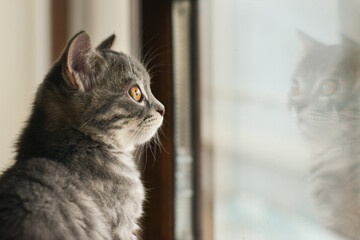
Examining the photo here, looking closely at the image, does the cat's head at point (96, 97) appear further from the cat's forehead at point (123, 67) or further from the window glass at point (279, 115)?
the window glass at point (279, 115)

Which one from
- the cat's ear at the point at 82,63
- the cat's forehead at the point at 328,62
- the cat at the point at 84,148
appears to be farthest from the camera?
the cat's forehead at the point at 328,62

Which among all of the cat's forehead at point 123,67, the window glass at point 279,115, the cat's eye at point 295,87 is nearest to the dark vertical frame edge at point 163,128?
the window glass at point 279,115

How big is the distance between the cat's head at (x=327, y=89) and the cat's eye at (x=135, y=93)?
0.50 m

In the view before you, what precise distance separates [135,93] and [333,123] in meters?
0.57

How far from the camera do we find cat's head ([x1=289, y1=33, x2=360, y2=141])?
111cm

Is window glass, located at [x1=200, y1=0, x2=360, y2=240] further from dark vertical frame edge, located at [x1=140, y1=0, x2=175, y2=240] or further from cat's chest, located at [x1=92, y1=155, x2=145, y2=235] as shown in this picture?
cat's chest, located at [x1=92, y1=155, x2=145, y2=235]

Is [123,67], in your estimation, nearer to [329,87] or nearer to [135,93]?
[135,93]

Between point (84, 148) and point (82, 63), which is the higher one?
point (82, 63)

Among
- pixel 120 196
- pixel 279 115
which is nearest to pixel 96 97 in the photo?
pixel 120 196

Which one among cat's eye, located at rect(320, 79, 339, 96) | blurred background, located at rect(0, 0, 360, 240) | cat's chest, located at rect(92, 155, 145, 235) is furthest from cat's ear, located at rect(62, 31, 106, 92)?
cat's eye, located at rect(320, 79, 339, 96)

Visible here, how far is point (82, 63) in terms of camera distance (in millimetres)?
1069

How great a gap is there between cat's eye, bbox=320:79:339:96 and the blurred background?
0.12 metres

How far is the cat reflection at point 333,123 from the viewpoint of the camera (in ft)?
3.63

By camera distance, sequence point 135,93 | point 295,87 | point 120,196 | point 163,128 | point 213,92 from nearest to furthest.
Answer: point 120,196 → point 135,93 → point 295,87 → point 213,92 → point 163,128
